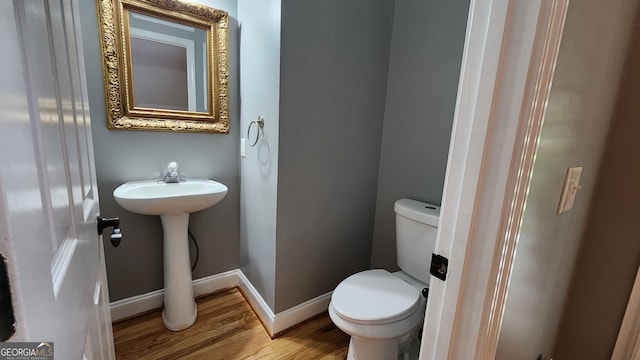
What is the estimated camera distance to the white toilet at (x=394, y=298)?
3.60ft

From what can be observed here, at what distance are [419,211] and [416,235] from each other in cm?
13

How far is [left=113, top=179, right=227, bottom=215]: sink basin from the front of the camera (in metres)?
1.24

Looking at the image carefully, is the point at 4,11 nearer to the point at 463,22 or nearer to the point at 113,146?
the point at 113,146

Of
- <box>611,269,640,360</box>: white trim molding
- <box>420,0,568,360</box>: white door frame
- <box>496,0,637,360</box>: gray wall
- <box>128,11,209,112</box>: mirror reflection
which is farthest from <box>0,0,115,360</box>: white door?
<box>611,269,640,360</box>: white trim molding

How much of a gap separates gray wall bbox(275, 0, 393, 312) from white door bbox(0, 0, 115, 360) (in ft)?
2.95

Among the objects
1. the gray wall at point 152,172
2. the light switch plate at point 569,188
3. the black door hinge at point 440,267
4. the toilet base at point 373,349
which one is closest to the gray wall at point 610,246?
the light switch plate at point 569,188

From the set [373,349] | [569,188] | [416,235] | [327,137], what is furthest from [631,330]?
[327,137]

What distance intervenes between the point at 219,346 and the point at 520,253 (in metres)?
1.52

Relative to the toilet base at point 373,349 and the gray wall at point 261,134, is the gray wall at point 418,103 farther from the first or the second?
the gray wall at point 261,134

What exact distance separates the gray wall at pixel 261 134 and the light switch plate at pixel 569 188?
1.11 metres

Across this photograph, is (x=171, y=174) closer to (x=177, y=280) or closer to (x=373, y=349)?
(x=177, y=280)

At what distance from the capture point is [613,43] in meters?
0.72

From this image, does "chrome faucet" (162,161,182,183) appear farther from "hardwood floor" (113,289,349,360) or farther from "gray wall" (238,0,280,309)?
"hardwood floor" (113,289,349,360)

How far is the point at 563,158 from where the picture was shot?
0.65 metres
